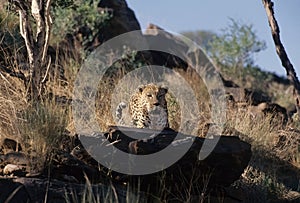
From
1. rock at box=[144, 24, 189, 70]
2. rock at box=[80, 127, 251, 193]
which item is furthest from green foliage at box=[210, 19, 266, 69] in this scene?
rock at box=[80, 127, 251, 193]

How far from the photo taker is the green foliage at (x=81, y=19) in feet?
54.4

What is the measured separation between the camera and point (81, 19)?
17.3 metres

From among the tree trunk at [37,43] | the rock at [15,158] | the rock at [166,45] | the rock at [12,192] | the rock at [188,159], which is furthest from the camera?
the rock at [166,45]

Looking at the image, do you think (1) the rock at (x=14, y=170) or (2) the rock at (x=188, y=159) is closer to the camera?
(1) the rock at (x=14, y=170)

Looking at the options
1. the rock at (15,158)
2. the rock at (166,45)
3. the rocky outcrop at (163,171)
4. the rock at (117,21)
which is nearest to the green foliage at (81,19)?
the rock at (117,21)

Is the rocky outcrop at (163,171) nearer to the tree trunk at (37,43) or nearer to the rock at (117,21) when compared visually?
the tree trunk at (37,43)

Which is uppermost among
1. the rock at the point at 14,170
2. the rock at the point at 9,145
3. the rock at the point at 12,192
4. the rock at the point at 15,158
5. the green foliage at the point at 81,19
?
Result: the green foliage at the point at 81,19

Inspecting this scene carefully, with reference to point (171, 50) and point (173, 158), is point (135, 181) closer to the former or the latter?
point (173, 158)

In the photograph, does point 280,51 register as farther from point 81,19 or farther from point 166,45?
point 166,45

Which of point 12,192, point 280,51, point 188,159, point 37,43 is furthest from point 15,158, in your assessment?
point 280,51

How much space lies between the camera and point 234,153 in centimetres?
786

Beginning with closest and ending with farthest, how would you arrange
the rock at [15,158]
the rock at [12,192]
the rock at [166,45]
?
the rock at [12,192] → the rock at [15,158] → the rock at [166,45]

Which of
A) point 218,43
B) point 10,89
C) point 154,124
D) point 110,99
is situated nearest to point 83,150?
point 154,124

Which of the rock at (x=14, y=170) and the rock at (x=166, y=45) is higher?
the rock at (x=166, y=45)
